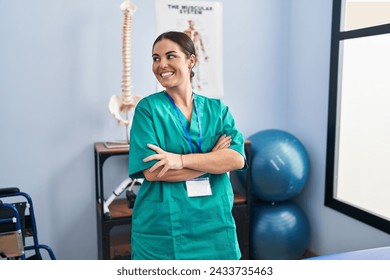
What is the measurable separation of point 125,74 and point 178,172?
1154 millimetres

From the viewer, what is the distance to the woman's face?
4.25 feet

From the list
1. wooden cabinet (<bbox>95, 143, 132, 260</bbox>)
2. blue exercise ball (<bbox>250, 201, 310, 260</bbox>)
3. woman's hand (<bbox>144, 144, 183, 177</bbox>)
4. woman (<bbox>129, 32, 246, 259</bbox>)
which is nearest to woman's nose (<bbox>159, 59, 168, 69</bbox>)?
woman (<bbox>129, 32, 246, 259</bbox>)

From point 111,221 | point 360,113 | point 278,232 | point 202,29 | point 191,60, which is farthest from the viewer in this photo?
point 202,29

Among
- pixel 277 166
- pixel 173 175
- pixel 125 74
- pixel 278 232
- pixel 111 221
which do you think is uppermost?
pixel 125 74

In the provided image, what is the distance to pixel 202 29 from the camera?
259cm

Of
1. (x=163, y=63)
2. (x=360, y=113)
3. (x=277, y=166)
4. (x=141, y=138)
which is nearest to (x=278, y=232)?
(x=277, y=166)

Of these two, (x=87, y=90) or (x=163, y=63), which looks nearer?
(x=163, y=63)

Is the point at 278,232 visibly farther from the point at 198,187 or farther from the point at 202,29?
the point at 202,29

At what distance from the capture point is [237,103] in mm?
2820

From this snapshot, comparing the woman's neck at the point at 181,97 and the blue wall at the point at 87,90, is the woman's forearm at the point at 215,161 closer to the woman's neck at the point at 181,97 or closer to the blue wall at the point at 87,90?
the woman's neck at the point at 181,97

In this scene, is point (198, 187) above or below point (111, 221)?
above

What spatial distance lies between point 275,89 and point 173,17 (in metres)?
0.97
